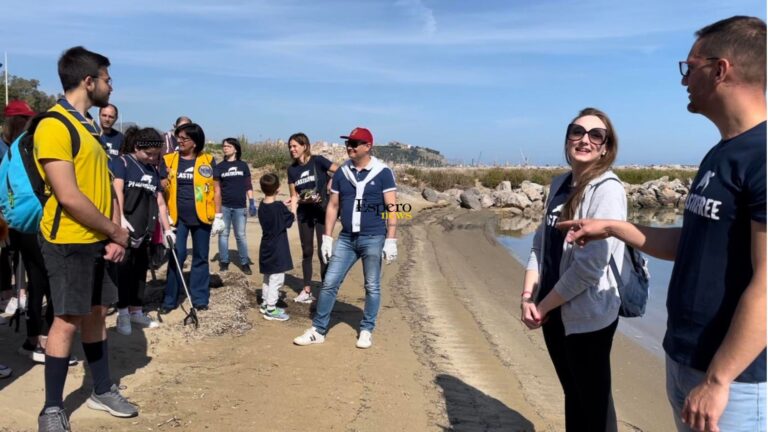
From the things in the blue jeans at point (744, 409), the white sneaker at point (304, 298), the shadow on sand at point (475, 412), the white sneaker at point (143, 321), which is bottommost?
the shadow on sand at point (475, 412)

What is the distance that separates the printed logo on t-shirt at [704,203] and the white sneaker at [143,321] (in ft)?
16.5

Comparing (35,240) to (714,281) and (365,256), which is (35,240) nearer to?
(365,256)

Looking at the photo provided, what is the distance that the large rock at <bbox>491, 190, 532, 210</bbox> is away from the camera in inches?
1088

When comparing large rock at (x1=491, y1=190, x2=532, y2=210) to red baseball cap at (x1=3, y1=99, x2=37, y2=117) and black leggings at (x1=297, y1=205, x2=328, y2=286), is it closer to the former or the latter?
black leggings at (x1=297, y1=205, x2=328, y2=286)

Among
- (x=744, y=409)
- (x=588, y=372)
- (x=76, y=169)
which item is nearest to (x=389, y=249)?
(x=588, y=372)

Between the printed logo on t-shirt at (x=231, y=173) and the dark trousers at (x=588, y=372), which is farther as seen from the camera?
the printed logo on t-shirt at (x=231, y=173)

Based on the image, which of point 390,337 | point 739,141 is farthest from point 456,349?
point 739,141

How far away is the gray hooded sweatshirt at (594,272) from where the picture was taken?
2.83 m

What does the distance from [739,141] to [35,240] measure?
4.48m

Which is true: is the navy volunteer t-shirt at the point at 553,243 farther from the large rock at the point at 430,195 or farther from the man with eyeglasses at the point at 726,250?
the large rock at the point at 430,195

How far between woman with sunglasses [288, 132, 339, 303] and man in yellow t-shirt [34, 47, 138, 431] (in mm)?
3591

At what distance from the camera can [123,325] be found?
5301mm

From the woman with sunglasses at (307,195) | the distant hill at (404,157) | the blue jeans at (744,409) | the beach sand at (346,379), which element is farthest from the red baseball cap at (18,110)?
the distant hill at (404,157)

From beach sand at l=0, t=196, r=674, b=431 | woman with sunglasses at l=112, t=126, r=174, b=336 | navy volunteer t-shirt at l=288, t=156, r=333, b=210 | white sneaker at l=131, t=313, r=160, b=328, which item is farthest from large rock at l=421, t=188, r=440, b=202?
woman with sunglasses at l=112, t=126, r=174, b=336
